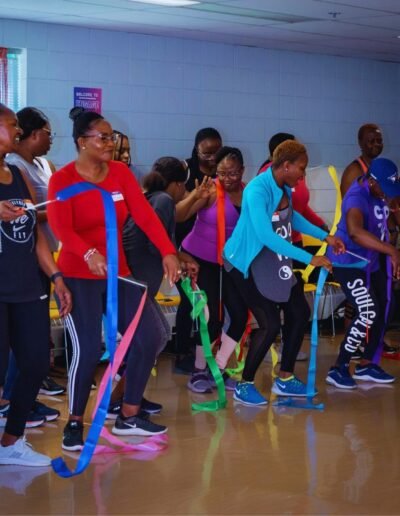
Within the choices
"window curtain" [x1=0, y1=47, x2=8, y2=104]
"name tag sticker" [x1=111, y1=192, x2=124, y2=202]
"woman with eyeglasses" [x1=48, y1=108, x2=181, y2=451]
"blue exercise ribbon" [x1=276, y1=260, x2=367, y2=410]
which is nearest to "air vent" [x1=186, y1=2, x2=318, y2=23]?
"window curtain" [x1=0, y1=47, x2=8, y2=104]

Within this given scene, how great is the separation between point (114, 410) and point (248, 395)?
906mm

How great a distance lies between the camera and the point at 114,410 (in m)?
5.59

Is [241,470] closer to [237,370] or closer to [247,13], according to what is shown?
[237,370]

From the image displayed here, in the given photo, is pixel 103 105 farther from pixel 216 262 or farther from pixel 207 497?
pixel 207 497

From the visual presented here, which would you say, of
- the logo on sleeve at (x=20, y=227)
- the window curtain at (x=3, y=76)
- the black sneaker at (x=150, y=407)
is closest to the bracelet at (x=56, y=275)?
the logo on sleeve at (x=20, y=227)

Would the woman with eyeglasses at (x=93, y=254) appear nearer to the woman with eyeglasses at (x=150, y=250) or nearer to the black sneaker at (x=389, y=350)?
the woman with eyeglasses at (x=150, y=250)

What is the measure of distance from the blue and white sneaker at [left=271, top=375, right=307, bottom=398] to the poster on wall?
290cm

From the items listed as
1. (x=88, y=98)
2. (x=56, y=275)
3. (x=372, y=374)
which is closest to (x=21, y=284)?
(x=56, y=275)

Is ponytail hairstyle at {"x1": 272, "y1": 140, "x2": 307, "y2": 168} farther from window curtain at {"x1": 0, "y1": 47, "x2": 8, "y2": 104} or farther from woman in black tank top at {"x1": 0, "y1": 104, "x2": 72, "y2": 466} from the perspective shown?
Answer: window curtain at {"x1": 0, "y1": 47, "x2": 8, "y2": 104}

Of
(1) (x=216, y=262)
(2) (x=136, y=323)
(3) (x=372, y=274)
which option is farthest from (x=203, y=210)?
(2) (x=136, y=323)

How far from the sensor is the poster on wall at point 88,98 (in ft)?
25.4

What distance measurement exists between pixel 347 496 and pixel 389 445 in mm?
916

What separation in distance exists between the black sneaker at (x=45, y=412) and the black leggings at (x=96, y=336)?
60cm

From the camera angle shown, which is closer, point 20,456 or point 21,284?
point 21,284
